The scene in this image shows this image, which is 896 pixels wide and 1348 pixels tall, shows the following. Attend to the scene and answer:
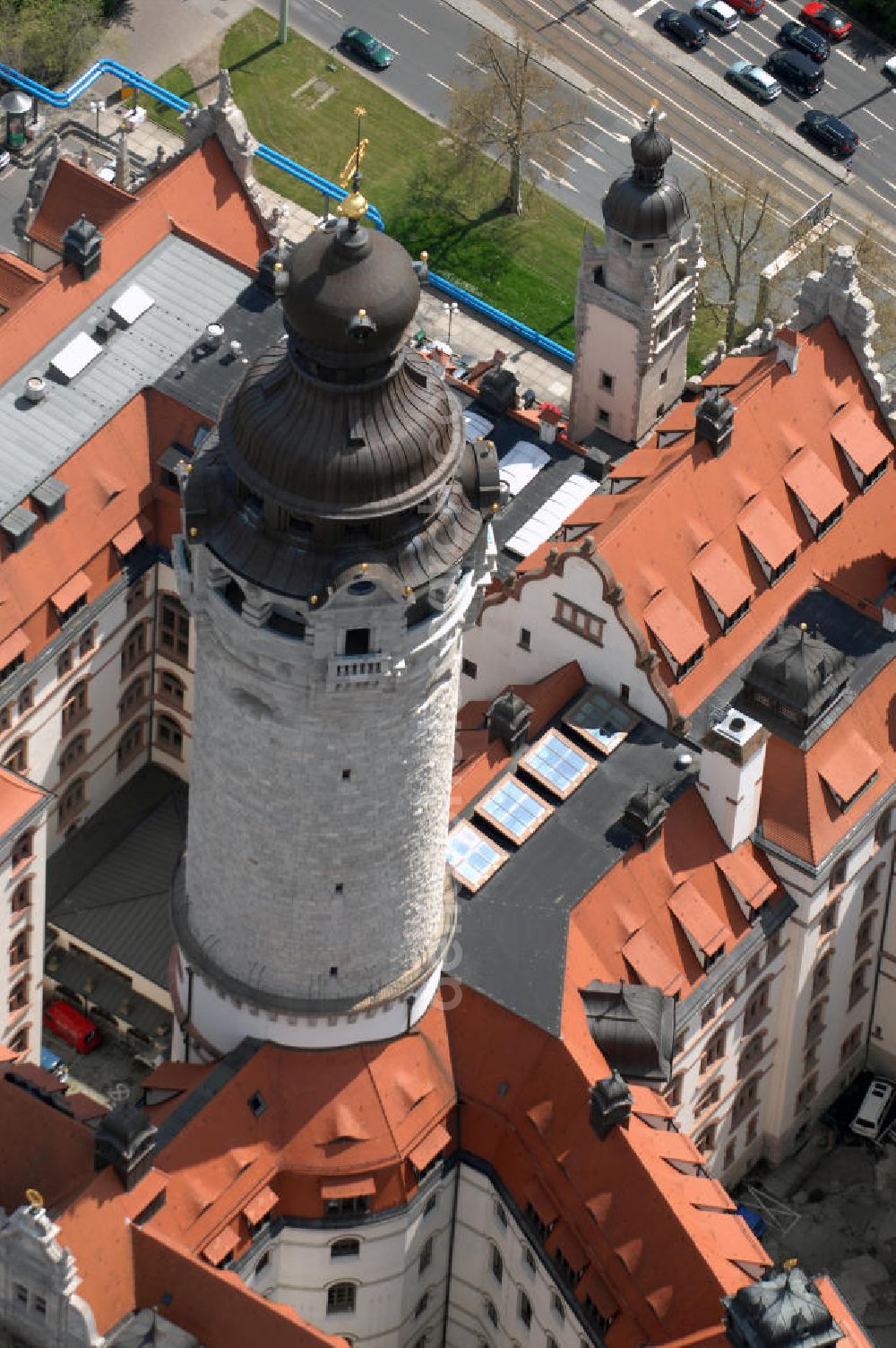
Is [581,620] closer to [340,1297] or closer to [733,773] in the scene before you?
[733,773]

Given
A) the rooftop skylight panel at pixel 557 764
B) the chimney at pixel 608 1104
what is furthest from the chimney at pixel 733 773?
the chimney at pixel 608 1104

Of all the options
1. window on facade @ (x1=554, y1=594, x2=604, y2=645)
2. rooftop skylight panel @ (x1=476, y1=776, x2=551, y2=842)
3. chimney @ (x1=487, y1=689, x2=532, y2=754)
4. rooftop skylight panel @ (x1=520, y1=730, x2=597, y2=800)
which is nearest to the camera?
rooftop skylight panel @ (x1=476, y1=776, x2=551, y2=842)

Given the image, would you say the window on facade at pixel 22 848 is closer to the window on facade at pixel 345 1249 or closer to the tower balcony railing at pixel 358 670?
the window on facade at pixel 345 1249

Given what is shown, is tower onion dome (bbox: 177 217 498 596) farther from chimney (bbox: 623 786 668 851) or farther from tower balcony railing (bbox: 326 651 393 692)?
chimney (bbox: 623 786 668 851)

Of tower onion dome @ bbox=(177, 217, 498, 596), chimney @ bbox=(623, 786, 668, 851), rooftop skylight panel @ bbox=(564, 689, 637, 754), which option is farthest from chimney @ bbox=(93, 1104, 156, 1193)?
rooftop skylight panel @ bbox=(564, 689, 637, 754)

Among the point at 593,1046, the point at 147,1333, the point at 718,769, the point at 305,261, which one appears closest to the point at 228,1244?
the point at 147,1333
